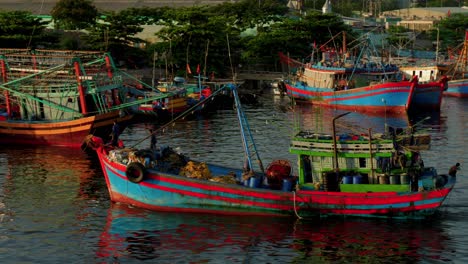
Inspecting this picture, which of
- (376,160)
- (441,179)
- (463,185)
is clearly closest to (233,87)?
(376,160)

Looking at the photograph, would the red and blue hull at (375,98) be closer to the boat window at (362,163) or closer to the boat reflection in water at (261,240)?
the boat window at (362,163)

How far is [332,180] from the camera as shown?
43625mm

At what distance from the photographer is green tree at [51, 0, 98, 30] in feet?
427

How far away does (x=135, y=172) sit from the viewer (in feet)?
146

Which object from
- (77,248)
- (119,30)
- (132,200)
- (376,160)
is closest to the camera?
(77,248)

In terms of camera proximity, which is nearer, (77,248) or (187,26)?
(77,248)

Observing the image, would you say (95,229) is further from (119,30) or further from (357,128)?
(119,30)

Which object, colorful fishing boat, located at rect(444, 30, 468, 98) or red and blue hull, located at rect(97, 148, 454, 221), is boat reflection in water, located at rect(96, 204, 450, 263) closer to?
red and blue hull, located at rect(97, 148, 454, 221)

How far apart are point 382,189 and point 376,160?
146 centimetres

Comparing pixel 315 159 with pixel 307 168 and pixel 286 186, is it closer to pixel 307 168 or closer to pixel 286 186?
pixel 307 168

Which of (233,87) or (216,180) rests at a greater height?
(233,87)

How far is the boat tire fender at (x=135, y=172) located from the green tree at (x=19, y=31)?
67579 mm

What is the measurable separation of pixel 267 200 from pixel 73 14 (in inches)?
3662

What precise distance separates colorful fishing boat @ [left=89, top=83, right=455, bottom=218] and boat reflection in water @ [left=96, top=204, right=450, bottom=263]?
0.65 metres
